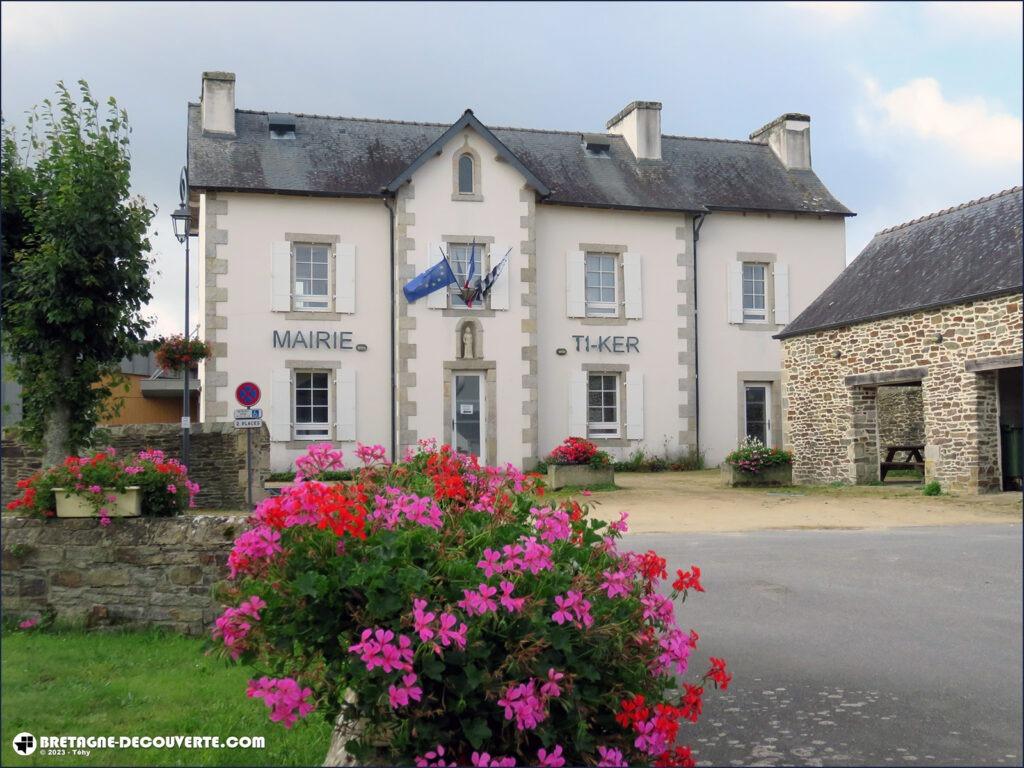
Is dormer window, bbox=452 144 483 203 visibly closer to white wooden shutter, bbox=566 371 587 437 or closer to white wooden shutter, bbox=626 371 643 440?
white wooden shutter, bbox=566 371 587 437

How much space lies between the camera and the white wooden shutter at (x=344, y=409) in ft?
64.2

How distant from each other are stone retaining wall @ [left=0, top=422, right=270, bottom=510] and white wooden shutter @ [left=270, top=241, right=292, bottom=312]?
245 inches

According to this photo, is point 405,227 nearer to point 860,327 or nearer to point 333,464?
point 860,327

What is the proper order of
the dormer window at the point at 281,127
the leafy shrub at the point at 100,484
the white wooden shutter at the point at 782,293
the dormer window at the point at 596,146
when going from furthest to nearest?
the dormer window at the point at 596,146, the white wooden shutter at the point at 782,293, the dormer window at the point at 281,127, the leafy shrub at the point at 100,484

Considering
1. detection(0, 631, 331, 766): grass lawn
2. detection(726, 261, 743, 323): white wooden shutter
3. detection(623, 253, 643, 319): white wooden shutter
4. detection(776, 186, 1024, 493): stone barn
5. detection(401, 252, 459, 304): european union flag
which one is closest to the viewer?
detection(0, 631, 331, 766): grass lawn

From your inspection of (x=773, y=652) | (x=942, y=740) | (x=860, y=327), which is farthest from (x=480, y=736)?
(x=860, y=327)

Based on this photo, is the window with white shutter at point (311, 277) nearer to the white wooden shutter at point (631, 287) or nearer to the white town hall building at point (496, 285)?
the white town hall building at point (496, 285)

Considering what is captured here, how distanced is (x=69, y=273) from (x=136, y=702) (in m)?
7.84

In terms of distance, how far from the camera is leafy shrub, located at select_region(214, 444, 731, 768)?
3.02 metres

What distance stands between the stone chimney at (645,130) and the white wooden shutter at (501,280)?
464 centimetres

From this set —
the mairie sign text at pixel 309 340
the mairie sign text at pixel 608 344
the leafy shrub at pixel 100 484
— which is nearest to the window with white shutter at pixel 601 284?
the mairie sign text at pixel 608 344

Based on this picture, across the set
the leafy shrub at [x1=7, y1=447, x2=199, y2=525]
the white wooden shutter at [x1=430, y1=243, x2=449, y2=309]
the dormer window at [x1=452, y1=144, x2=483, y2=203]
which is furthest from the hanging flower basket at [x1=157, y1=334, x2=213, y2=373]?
the leafy shrub at [x1=7, y1=447, x2=199, y2=525]

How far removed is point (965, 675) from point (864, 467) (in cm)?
1282

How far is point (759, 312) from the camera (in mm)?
22312
